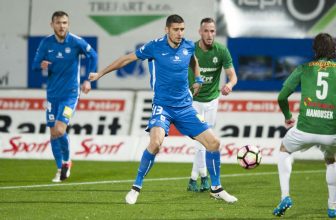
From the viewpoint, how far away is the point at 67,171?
1448cm

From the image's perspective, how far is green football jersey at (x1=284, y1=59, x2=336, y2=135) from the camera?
1002 cm

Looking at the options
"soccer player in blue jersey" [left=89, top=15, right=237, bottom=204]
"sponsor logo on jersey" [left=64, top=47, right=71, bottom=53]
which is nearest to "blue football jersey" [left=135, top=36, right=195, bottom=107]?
"soccer player in blue jersey" [left=89, top=15, right=237, bottom=204]

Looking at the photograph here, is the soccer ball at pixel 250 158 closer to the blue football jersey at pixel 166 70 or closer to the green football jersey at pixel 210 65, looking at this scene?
the blue football jersey at pixel 166 70

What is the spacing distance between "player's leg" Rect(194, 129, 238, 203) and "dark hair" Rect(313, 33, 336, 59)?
7.02 feet

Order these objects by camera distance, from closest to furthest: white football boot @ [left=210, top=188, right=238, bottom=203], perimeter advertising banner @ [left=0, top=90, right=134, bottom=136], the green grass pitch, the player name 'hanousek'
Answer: the player name 'hanousek' → the green grass pitch → white football boot @ [left=210, top=188, right=238, bottom=203] → perimeter advertising banner @ [left=0, top=90, right=134, bottom=136]

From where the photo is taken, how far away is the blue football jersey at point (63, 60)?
47.2 feet

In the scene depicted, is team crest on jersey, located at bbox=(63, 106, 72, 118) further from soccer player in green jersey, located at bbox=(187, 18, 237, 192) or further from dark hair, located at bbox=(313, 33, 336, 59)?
dark hair, located at bbox=(313, 33, 336, 59)

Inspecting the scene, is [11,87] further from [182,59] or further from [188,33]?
[182,59]

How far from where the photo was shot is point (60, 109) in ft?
47.4

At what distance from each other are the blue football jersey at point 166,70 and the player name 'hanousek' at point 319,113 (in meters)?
2.09

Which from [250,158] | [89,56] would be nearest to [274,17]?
[89,56]

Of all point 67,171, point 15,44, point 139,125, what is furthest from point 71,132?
point 67,171

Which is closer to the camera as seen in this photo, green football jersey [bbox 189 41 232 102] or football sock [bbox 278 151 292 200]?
football sock [bbox 278 151 292 200]

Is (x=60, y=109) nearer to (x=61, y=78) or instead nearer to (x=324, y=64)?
(x=61, y=78)
